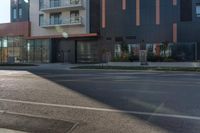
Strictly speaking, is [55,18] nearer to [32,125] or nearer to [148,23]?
[148,23]

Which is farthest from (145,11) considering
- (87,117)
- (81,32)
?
(87,117)

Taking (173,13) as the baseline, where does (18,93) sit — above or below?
below

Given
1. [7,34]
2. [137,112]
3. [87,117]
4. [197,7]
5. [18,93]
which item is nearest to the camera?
[87,117]

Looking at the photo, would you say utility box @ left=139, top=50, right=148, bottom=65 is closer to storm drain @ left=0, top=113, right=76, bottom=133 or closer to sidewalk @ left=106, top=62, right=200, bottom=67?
sidewalk @ left=106, top=62, right=200, bottom=67

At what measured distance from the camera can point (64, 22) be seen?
45.1 meters

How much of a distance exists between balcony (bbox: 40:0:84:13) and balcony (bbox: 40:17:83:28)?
160 cm

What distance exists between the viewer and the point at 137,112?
7.88m

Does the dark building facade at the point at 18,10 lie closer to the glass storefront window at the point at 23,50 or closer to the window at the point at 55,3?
the glass storefront window at the point at 23,50

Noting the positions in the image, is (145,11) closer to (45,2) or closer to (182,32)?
(182,32)

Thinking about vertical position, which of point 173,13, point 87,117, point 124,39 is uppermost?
point 173,13

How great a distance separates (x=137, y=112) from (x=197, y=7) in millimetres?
34374

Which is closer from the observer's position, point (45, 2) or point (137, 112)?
point (137, 112)

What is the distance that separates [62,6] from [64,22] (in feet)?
7.97

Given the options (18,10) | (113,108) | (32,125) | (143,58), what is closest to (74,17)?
(143,58)
